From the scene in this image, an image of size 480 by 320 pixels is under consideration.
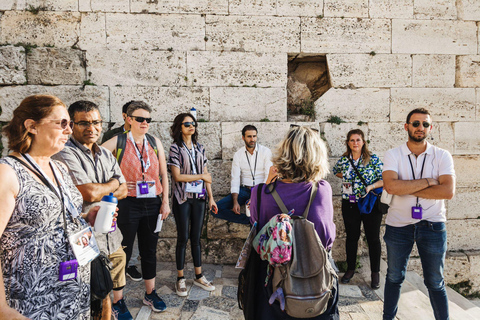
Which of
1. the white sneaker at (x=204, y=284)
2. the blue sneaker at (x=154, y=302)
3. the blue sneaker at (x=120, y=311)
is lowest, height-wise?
the white sneaker at (x=204, y=284)

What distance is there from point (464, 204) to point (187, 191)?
179 inches

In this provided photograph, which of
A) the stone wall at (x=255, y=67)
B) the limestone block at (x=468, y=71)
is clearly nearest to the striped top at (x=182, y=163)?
the stone wall at (x=255, y=67)

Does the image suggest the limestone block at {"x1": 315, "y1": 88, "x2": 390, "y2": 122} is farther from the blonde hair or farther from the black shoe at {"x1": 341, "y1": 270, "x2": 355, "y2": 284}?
the blonde hair

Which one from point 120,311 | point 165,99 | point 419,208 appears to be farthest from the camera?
point 165,99

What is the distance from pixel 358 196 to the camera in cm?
383

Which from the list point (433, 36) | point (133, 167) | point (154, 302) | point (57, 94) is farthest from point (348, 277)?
point (57, 94)

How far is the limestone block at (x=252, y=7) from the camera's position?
4.55 m

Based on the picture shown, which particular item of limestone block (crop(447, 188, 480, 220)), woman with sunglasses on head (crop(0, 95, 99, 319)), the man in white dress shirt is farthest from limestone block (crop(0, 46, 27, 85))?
limestone block (crop(447, 188, 480, 220))

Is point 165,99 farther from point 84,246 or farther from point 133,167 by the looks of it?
point 84,246

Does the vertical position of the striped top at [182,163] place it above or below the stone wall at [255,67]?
below

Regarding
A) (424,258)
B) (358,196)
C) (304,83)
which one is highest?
(304,83)

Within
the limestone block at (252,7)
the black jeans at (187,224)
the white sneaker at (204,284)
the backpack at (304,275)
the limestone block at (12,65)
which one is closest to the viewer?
the backpack at (304,275)

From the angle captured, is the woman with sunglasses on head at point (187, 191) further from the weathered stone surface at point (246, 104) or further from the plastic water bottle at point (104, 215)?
the plastic water bottle at point (104, 215)

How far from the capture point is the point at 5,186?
1350 millimetres
